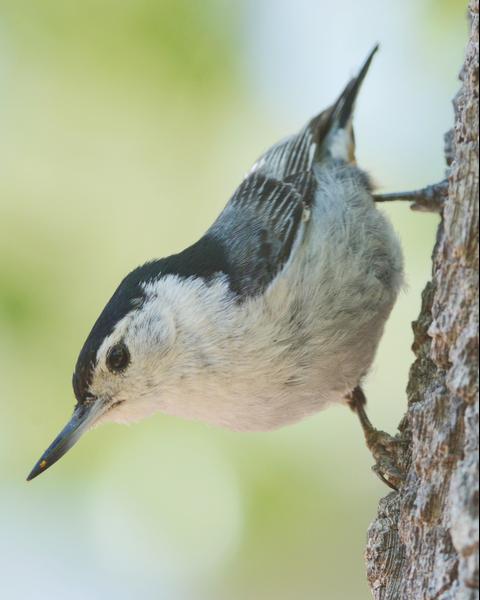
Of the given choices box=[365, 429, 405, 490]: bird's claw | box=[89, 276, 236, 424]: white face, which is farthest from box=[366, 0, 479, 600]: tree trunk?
box=[89, 276, 236, 424]: white face

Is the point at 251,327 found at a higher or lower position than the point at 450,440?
higher

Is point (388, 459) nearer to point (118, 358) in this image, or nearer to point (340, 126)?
point (118, 358)

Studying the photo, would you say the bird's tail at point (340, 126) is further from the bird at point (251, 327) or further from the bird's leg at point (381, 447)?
the bird's leg at point (381, 447)

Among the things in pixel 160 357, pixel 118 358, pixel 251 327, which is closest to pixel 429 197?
pixel 251 327

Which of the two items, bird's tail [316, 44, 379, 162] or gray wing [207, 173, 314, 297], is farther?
bird's tail [316, 44, 379, 162]

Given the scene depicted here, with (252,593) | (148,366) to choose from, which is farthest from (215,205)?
(252,593)

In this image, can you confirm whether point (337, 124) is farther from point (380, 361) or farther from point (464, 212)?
point (464, 212)

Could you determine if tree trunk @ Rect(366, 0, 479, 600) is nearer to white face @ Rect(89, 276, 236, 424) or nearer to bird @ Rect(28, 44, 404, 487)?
bird @ Rect(28, 44, 404, 487)

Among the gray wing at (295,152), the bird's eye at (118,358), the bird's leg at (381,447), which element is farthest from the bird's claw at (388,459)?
the gray wing at (295,152)
